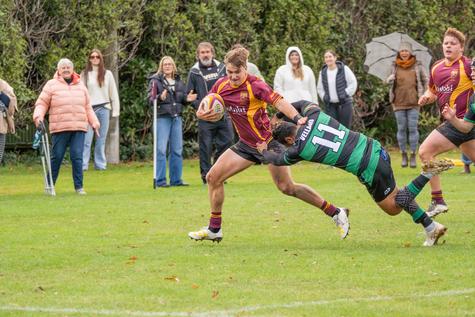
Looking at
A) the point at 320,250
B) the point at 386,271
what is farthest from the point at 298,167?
the point at 386,271

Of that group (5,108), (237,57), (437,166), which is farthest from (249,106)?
(5,108)

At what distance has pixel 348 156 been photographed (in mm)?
11234

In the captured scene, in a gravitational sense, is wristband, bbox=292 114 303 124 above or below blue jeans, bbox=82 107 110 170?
above

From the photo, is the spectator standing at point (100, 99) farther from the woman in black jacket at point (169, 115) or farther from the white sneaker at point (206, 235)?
the white sneaker at point (206, 235)

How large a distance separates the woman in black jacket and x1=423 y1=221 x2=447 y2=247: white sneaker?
317 inches

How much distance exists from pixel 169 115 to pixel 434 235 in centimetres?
855

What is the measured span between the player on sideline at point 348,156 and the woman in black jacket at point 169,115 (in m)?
7.62

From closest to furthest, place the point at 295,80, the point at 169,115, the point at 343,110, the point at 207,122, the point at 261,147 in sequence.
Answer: the point at 261,147 < the point at 207,122 < the point at 169,115 < the point at 295,80 < the point at 343,110

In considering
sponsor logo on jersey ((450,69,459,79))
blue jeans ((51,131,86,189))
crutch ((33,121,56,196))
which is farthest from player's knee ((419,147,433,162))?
crutch ((33,121,56,196))

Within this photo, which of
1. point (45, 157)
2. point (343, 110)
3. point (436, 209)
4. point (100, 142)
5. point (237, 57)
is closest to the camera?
point (237, 57)

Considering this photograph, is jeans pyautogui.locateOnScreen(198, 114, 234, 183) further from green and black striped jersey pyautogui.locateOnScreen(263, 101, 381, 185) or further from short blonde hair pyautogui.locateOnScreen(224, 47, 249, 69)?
green and black striped jersey pyautogui.locateOnScreen(263, 101, 381, 185)

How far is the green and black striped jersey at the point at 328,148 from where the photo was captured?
11.1m

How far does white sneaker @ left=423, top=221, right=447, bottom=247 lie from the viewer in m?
11.5

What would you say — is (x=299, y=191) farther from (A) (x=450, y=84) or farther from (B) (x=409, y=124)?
(B) (x=409, y=124)
